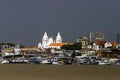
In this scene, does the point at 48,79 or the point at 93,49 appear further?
the point at 93,49

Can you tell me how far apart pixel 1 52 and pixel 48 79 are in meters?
150

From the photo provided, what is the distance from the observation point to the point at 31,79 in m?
33.3

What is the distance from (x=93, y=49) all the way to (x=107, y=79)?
153703 mm

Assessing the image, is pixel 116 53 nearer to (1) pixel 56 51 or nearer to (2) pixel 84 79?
(1) pixel 56 51

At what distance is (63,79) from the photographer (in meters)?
34.0

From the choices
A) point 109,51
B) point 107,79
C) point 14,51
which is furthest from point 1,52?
point 107,79

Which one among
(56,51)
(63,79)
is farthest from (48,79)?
(56,51)

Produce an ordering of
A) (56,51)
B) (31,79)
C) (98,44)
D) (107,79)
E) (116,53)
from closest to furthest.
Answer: (31,79)
(107,79)
(116,53)
(56,51)
(98,44)

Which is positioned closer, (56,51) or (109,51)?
(109,51)

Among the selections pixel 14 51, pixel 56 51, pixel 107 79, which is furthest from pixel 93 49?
pixel 107 79

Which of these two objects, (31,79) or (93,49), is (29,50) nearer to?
(93,49)

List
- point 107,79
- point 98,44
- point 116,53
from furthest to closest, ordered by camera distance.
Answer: point 98,44 → point 116,53 → point 107,79

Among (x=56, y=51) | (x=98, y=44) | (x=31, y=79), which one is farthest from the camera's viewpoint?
(x=98, y=44)

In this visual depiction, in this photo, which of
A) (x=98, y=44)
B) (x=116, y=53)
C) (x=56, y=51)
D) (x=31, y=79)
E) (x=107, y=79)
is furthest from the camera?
(x=98, y=44)
